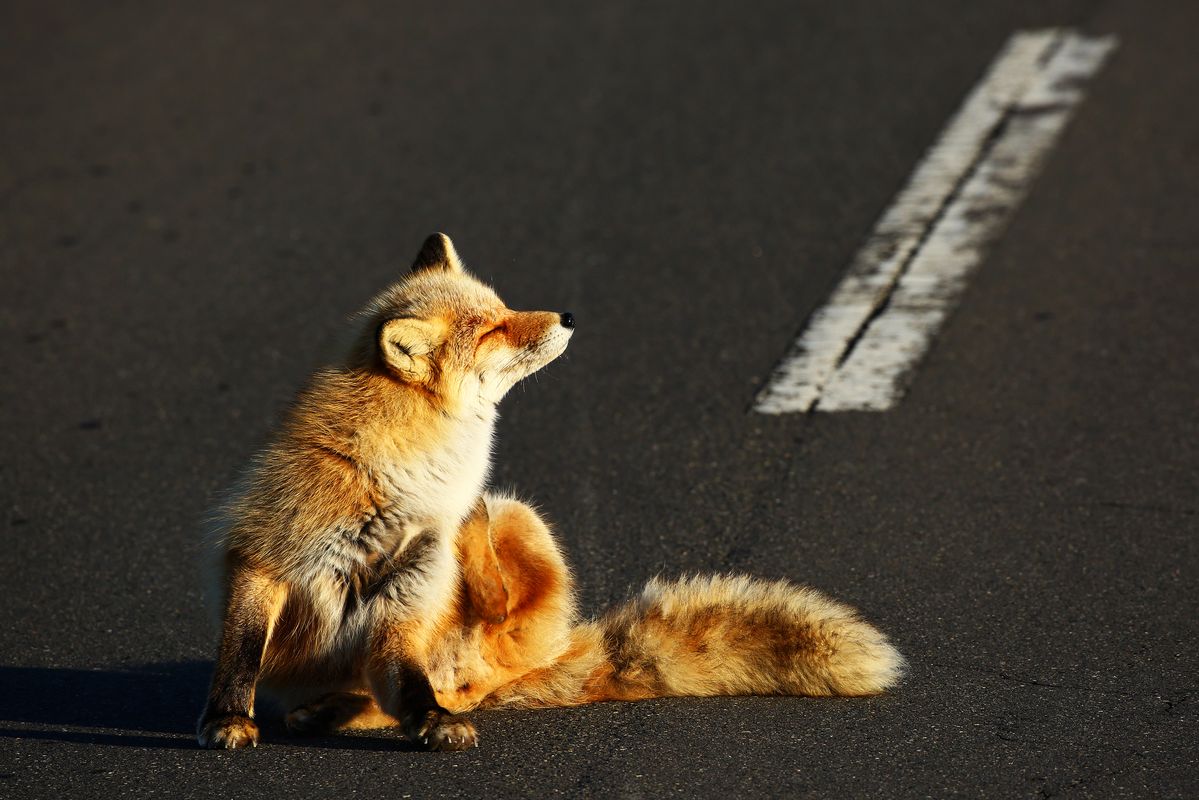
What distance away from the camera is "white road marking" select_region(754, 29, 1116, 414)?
6449mm

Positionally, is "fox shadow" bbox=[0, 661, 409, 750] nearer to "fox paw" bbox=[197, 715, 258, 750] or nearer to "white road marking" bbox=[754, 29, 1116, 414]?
"fox paw" bbox=[197, 715, 258, 750]

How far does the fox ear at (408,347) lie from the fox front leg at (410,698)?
75 centimetres

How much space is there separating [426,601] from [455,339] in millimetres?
805

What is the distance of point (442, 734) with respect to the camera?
4.08m

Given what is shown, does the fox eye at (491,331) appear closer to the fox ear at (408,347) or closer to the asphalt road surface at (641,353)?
the fox ear at (408,347)

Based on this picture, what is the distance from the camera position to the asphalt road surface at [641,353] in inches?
165

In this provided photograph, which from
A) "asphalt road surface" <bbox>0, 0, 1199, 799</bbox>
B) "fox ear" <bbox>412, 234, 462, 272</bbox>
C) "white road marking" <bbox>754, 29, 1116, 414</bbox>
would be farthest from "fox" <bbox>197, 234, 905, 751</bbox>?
"white road marking" <bbox>754, 29, 1116, 414</bbox>

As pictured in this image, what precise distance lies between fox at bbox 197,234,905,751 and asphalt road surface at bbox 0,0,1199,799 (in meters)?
0.11

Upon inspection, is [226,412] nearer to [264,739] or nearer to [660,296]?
[660,296]

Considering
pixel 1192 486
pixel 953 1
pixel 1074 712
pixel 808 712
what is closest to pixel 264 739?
pixel 808 712

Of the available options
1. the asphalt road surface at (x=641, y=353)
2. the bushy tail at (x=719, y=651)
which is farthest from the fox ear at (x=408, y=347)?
the asphalt road surface at (x=641, y=353)

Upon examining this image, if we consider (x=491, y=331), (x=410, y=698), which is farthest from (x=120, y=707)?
(x=491, y=331)

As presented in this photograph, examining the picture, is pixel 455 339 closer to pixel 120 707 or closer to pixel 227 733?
pixel 227 733

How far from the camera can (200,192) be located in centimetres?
869
